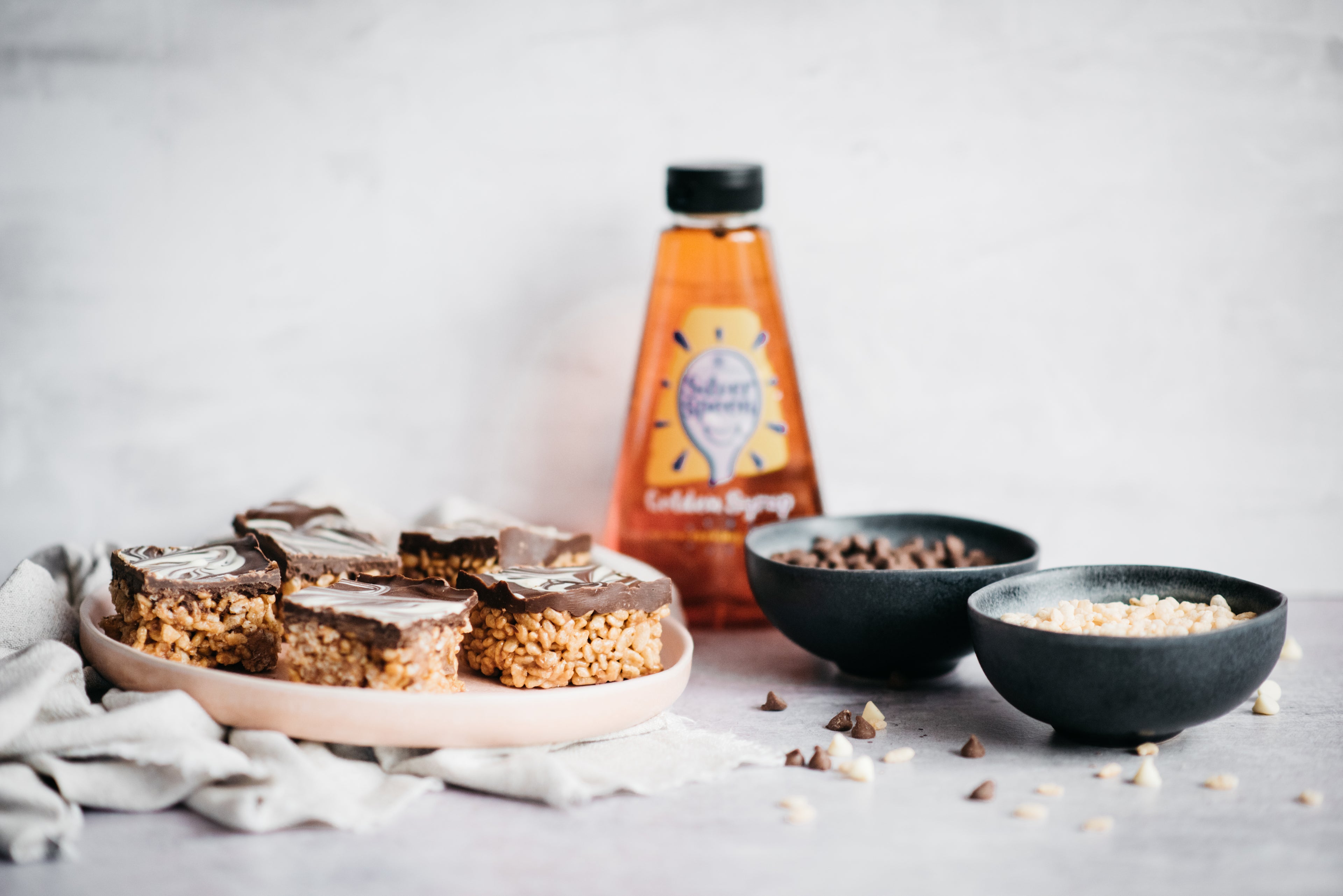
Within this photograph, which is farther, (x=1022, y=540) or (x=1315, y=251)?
(x=1315, y=251)

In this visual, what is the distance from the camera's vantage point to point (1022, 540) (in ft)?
3.19

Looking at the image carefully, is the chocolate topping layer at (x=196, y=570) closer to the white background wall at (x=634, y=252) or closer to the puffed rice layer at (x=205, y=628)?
the puffed rice layer at (x=205, y=628)

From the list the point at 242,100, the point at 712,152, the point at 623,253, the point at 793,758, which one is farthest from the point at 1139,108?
the point at 242,100

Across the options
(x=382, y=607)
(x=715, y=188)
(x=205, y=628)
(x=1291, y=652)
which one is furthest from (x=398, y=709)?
(x=1291, y=652)

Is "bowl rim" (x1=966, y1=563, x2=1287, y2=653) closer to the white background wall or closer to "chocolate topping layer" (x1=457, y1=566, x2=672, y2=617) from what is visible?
"chocolate topping layer" (x1=457, y1=566, x2=672, y2=617)

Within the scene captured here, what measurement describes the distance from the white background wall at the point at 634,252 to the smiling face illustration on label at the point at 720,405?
17 cm

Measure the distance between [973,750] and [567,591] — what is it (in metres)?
0.30

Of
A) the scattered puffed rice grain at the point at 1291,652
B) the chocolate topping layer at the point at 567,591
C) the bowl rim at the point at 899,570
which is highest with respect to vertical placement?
the chocolate topping layer at the point at 567,591

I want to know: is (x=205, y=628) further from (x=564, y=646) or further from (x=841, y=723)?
(x=841, y=723)

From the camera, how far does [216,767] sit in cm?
70

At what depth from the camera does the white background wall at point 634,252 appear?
117 cm

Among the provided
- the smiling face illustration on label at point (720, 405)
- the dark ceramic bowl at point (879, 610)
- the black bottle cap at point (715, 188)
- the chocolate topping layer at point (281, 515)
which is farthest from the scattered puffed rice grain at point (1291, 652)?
the chocolate topping layer at point (281, 515)

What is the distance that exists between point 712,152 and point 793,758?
0.68 metres

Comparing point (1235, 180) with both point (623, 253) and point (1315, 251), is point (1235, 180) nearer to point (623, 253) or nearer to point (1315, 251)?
point (1315, 251)
